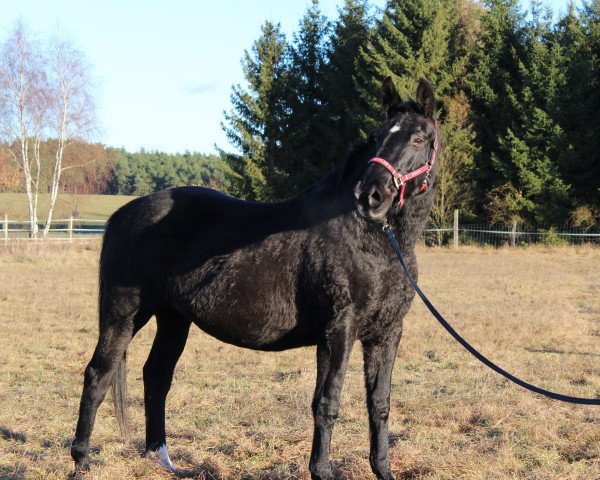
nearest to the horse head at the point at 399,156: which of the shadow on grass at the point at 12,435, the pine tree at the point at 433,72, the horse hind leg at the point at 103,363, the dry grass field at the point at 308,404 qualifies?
the dry grass field at the point at 308,404

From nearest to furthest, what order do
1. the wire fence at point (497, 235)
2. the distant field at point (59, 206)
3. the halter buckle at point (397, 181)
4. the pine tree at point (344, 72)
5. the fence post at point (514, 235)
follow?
1. the halter buckle at point (397, 181)
2. the wire fence at point (497, 235)
3. the fence post at point (514, 235)
4. the pine tree at point (344, 72)
5. the distant field at point (59, 206)

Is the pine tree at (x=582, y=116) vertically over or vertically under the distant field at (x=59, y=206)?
over

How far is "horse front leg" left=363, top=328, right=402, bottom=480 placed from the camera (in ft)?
13.5

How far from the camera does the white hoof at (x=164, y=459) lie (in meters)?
4.60

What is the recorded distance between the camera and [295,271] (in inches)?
162

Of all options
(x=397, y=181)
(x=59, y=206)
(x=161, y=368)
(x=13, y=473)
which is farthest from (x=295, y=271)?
(x=59, y=206)

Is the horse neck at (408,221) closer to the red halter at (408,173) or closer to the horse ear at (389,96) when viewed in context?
the red halter at (408,173)

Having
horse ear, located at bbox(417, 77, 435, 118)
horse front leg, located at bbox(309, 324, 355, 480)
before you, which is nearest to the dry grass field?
horse front leg, located at bbox(309, 324, 355, 480)

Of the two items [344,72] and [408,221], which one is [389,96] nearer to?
[408,221]

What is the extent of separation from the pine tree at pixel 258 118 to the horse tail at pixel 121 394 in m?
32.4

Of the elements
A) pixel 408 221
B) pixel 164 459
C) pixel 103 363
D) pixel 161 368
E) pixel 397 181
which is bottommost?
pixel 164 459

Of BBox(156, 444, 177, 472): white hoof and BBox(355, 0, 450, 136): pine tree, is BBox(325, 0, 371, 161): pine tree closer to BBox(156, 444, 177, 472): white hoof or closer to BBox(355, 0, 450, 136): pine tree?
BBox(355, 0, 450, 136): pine tree

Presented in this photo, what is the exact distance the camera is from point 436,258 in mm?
25078

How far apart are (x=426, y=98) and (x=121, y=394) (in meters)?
3.06
